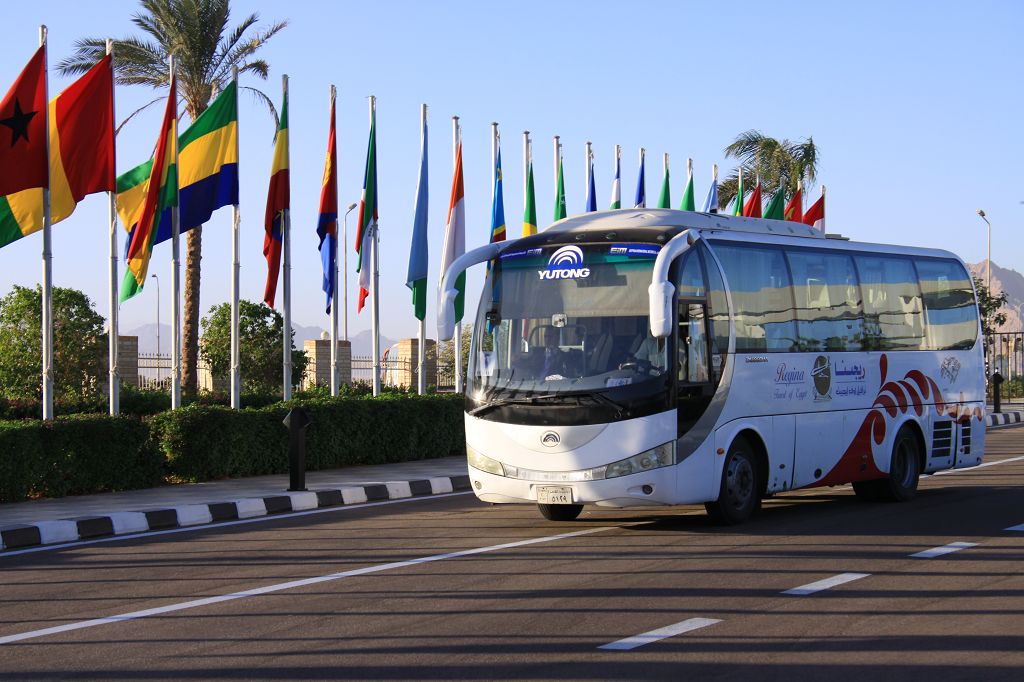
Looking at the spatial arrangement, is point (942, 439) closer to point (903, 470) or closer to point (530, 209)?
point (903, 470)

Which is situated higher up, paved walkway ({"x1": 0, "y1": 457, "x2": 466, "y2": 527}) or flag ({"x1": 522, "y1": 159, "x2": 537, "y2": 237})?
flag ({"x1": 522, "y1": 159, "x2": 537, "y2": 237})

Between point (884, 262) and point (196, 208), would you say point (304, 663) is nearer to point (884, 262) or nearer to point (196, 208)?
point (884, 262)

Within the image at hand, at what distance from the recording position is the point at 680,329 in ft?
40.1

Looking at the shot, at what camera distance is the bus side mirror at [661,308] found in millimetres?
11484

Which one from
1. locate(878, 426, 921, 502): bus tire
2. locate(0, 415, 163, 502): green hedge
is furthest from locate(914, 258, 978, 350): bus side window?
locate(0, 415, 163, 502): green hedge

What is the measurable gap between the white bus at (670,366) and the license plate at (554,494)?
18mm

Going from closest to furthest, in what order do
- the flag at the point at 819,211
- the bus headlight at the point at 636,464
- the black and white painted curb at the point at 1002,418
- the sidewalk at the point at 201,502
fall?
the bus headlight at the point at 636,464 < the sidewalk at the point at 201,502 < the black and white painted curb at the point at 1002,418 < the flag at the point at 819,211

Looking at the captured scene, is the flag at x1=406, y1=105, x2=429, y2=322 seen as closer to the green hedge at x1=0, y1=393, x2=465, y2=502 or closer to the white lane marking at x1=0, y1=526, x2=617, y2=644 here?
the green hedge at x1=0, y1=393, x2=465, y2=502

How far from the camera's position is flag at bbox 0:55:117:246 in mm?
17297

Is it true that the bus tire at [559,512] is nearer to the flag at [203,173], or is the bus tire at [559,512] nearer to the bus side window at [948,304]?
the bus side window at [948,304]

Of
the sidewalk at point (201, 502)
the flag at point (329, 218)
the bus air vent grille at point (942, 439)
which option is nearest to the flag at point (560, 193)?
the flag at point (329, 218)

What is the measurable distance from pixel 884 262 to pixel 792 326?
2.49 metres

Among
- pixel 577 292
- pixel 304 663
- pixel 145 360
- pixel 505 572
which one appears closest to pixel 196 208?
pixel 577 292

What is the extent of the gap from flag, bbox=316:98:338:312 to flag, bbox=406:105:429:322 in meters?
1.93
